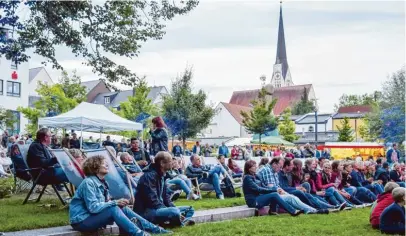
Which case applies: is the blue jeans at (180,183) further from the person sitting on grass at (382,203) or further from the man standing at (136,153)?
the person sitting on grass at (382,203)

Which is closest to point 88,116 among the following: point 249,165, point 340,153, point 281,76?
point 249,165

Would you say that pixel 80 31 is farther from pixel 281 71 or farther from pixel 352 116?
pixel 281 71

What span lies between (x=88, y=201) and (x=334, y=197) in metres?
6.66

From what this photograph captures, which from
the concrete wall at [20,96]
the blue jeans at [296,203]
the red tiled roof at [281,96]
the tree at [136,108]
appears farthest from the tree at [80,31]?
the red tiled roof at [281,96]

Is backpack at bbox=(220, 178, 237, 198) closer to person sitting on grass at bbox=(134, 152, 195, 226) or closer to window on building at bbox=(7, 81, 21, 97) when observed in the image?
person sitting on grass at bbox=(134, 152, 195, 226)

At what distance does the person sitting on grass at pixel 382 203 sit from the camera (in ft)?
27.0

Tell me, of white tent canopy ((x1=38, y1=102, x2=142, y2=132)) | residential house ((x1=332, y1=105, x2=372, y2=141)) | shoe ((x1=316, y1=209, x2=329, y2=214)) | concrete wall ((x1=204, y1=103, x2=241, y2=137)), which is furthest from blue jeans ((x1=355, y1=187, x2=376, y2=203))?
concrete wall ((x1=204, y1=103, x2=241, y2=137))

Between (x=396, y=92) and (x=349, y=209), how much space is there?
31576mm

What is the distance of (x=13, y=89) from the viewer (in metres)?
47.7

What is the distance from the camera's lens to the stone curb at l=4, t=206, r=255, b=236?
6.92 meters

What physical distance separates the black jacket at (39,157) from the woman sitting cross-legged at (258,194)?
11.8ft

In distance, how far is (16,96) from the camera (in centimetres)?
4778

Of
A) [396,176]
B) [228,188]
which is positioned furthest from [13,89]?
[396,176]

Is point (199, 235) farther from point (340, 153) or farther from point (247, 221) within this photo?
point (340, 153)
